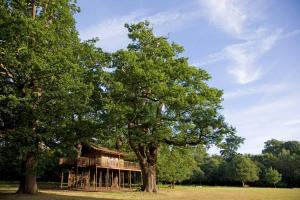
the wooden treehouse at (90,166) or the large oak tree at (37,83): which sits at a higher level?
the large oak tree at (37,83)

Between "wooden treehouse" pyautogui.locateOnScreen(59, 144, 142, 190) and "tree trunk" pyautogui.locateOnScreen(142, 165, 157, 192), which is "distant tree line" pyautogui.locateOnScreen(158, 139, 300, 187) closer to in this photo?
"wooden treehouse" pyautogui.locateOnScreen(59, 144, 142, 190)

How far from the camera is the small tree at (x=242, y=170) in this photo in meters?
86.8

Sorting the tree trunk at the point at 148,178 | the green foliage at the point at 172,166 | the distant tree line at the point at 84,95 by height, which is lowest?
the tree trunk at the point at 148,178

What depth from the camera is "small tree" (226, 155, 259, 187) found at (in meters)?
86.8

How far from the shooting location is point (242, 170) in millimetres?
87062

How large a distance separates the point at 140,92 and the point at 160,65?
137 inches

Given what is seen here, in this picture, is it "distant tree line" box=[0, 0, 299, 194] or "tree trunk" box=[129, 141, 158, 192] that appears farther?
"tree trunk" box=[129, 141, 158, 192]

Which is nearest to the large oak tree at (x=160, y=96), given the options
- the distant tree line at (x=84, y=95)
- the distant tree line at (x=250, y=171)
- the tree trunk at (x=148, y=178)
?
the distant tree line at (x=84, y=95)

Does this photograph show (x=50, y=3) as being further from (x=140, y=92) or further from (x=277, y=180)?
(x=277, y=180)

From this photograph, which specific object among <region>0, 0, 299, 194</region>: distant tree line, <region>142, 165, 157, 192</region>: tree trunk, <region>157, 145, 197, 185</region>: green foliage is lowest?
<region>142, 165, 157, 192</region>: tree trunk

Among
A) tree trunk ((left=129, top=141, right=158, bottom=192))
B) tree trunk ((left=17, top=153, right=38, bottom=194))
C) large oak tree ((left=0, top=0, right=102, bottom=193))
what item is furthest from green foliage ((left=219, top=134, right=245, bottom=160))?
tree trunk ((left=17, top=153, right=38, bottom=194))

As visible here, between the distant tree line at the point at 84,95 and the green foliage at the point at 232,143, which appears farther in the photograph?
the green foliage at the point at 232,143

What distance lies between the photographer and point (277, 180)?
3327 inches

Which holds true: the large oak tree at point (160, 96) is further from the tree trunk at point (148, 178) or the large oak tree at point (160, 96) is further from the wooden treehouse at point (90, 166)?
the wooden treehouse at point (90, 166)
